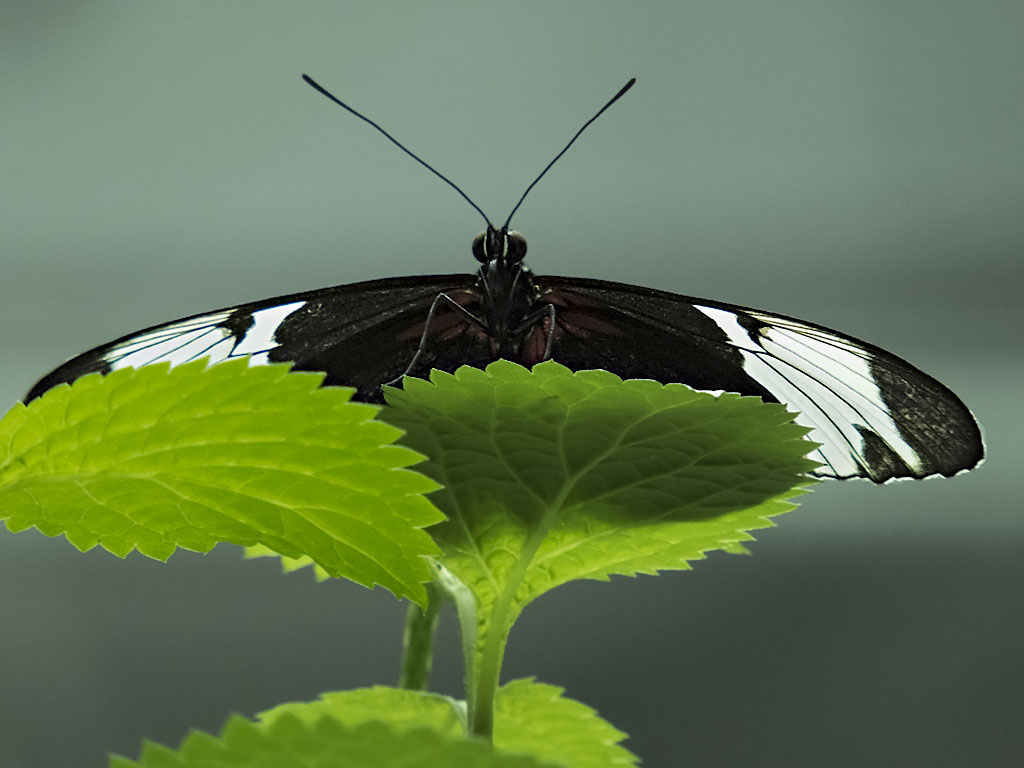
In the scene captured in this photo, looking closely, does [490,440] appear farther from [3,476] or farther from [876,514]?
[876,514]

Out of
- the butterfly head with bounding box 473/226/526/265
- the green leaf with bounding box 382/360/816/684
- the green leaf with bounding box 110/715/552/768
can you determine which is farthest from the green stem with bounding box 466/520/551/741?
the butterfly head with bounding box 473/226/526/265

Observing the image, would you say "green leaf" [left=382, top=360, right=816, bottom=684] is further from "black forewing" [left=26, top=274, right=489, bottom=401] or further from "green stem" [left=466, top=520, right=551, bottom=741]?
"black forewing" [left=26, top=274, right=489, bottom=401]

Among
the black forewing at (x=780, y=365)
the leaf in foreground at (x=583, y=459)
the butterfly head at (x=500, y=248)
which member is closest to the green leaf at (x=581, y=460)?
the leaf in foreground at (x=583, y=459)

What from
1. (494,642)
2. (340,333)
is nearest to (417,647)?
(494,642)

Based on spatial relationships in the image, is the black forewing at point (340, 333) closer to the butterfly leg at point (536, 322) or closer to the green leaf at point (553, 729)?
the butterfly leg at point (536, 322)

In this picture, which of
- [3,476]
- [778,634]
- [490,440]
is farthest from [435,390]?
[778,634]

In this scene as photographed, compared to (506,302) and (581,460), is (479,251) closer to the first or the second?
(506,302)
